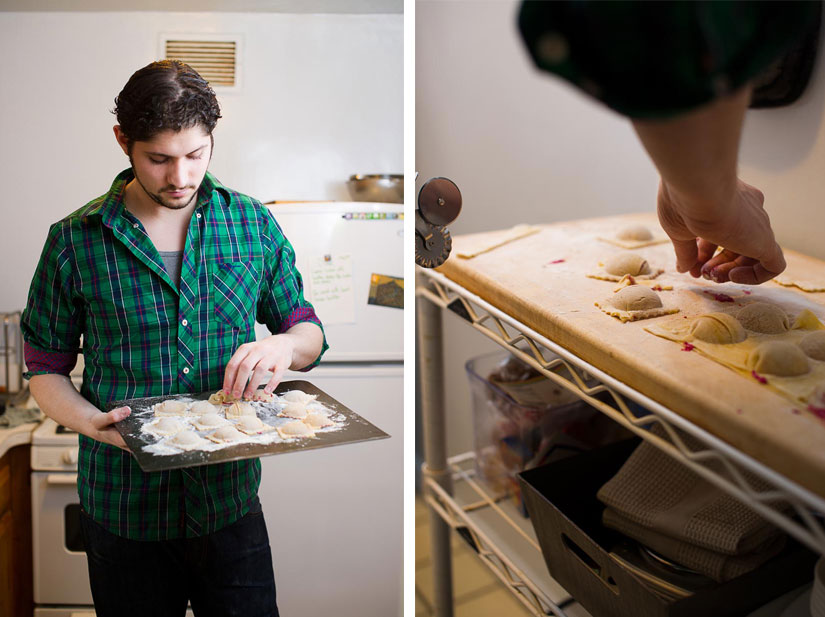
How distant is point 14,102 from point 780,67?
1091 millimetres

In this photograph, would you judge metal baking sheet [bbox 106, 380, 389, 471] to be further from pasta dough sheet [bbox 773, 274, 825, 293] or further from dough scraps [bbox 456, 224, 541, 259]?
pasta dough sheet [bbox 773, 274, 825, 293]

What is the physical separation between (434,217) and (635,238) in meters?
0.45

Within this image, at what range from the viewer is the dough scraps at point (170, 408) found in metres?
0.72

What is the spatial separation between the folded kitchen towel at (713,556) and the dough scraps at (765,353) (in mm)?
268

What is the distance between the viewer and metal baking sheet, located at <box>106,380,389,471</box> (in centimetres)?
67

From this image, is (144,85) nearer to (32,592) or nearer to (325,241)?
(325,241)

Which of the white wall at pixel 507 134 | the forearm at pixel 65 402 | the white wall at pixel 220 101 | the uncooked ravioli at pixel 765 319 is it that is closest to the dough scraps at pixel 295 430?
the forearm at pixel 65 402

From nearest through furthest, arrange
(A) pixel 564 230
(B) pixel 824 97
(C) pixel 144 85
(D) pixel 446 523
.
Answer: (C) pixel 144 85, (B) pixel 824 97, (A) pixel 564 230, (D) pixel 446 523

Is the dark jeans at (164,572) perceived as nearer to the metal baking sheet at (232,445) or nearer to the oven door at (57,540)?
the oven door at (57,540)

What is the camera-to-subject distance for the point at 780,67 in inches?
39.0

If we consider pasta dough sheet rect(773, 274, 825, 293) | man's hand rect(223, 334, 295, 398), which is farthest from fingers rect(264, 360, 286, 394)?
pasta dough sheet rect(773, 274, 825, 293)

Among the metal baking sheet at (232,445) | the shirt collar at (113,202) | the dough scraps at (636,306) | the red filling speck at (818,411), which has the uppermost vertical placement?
the shirt collar at (113,202)

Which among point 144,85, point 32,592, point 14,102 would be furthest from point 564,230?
point 32,592

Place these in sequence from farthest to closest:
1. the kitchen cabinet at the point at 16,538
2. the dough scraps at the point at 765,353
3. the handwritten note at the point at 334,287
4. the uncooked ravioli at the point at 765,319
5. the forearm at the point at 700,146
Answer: the handwritten note at the point at 334,287, the kitchen cabinet at the point at 16,538, the uncooked ravioli at the point at 765,319, the dough scraps at the point at 765,353, the forearm at the point at 700,146
